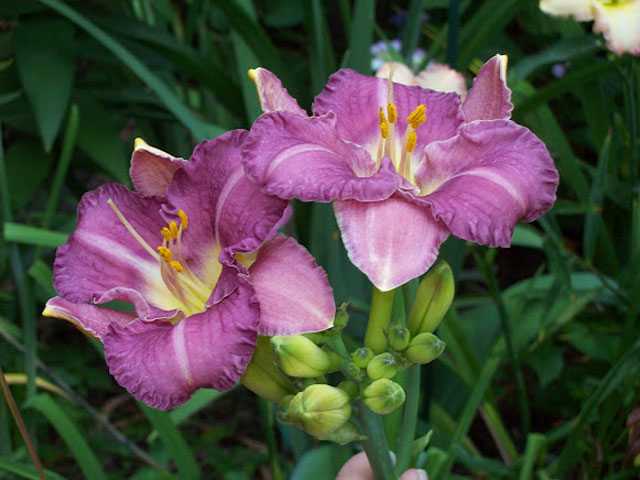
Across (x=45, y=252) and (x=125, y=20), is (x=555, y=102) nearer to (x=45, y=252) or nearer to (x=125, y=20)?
(x=125, y=20)

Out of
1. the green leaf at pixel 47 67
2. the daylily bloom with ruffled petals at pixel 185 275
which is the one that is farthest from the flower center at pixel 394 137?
the green leaf at pixel 47 67

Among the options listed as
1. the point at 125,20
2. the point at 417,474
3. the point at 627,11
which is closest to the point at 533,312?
the point at 627,11

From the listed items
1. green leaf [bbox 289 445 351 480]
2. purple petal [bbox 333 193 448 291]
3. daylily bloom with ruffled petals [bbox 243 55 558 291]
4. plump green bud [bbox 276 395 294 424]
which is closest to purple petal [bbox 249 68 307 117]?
daylily bloom with ruffled petals [bbox 243 55 558 291]

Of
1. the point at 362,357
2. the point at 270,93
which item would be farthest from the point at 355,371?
the point at 270,93

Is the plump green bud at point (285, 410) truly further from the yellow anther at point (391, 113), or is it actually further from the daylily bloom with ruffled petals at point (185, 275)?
the yellow anther at point (391, 113)

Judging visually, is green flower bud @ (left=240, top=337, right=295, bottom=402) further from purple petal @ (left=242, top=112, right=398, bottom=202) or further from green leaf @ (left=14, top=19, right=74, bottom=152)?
green leaf @ (left=14, top=19, right=74, bottom=152)

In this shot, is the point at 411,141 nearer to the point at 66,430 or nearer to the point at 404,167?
the point at 404,167

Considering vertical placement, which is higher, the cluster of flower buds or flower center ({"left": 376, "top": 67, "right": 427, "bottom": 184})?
flower center ({"left": 376, "top": 67, "right": 427, "bottom": 184})
